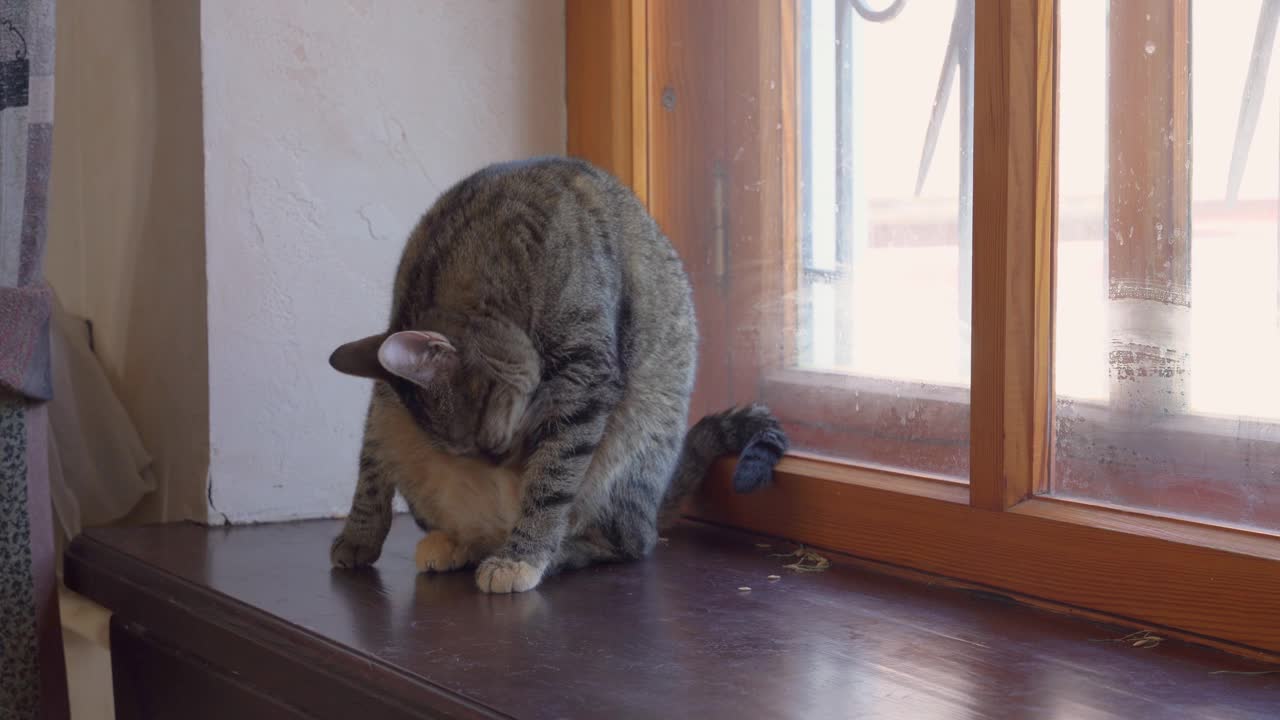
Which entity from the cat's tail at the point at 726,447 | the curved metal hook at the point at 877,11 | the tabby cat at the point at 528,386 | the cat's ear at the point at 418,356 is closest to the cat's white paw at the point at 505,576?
the tabby cat at the point at 528,386

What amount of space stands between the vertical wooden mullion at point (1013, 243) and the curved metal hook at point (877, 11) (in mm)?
210

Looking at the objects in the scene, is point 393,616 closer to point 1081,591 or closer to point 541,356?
point 541,356

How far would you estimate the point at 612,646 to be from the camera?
3.72 feet

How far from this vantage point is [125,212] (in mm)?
1851

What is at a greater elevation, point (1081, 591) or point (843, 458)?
point (843, 458)

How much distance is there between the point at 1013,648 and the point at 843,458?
20.4 inches

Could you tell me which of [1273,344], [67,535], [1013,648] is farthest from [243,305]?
[1273,344]

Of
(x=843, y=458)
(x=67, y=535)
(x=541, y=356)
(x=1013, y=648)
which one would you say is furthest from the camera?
(x=67, y=535)

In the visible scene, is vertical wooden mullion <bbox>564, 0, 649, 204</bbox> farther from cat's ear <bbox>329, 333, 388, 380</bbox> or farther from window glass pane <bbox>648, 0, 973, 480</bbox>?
cat's ear <bbox>329, 333, 388, 380</bbox>

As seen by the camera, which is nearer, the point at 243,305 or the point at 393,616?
the point at 393,616

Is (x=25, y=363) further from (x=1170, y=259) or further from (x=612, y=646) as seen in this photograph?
(x=1170, y=259)

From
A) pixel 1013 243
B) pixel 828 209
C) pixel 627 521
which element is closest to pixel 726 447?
pixel 627 521

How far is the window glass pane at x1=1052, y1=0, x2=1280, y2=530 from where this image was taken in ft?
3.74

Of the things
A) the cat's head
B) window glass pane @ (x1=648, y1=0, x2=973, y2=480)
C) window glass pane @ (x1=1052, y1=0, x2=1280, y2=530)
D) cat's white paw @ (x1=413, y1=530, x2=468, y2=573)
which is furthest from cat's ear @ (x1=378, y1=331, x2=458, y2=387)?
window glass pane @ (x1=1052, y1=0, x2=1280, y2=530)
